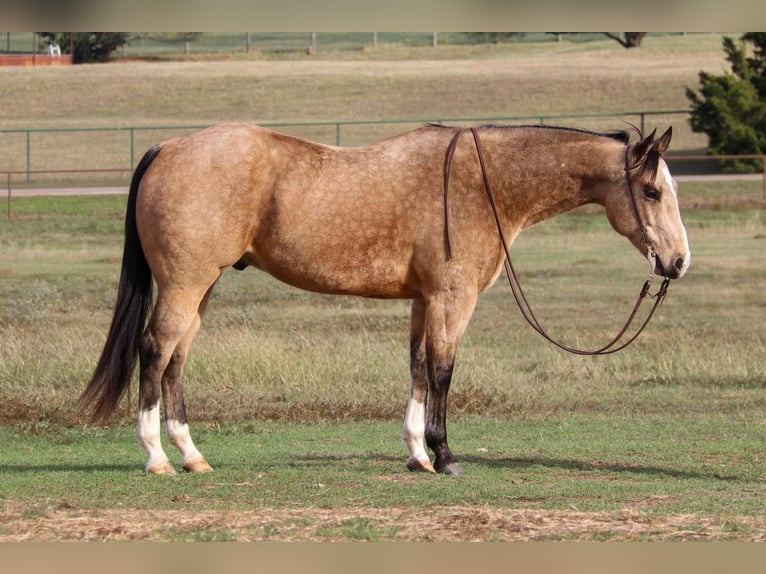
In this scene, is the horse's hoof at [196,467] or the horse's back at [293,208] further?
the horse's hoof at [196,467]

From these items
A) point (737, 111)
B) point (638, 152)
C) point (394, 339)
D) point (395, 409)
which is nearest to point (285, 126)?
point (737, 111)

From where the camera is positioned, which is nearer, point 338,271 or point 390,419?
point 338,271

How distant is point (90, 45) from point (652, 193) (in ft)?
124

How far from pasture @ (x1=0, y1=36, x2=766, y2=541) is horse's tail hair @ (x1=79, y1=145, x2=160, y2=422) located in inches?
21.6

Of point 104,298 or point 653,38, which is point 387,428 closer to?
point 104,298

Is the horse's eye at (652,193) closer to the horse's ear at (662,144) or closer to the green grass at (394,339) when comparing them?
the horse's ear at (662,144)

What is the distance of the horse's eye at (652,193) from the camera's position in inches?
355

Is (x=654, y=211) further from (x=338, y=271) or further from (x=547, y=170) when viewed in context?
(x=338, y=271)

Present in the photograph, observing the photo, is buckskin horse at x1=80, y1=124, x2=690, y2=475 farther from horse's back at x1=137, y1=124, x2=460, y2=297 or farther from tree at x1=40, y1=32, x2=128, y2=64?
tree at x1=40, y1=32, x2=128, y2=64

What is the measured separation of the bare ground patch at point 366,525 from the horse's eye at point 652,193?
2.41 meters

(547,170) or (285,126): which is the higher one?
(547,170)

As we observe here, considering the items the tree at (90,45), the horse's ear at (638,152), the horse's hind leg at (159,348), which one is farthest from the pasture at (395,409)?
the tree at (90,45)

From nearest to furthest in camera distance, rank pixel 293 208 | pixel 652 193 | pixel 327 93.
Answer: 1. pixel 293 208
2. pixel 652 193
3. pixel 327 93

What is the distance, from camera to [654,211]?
904 cm
